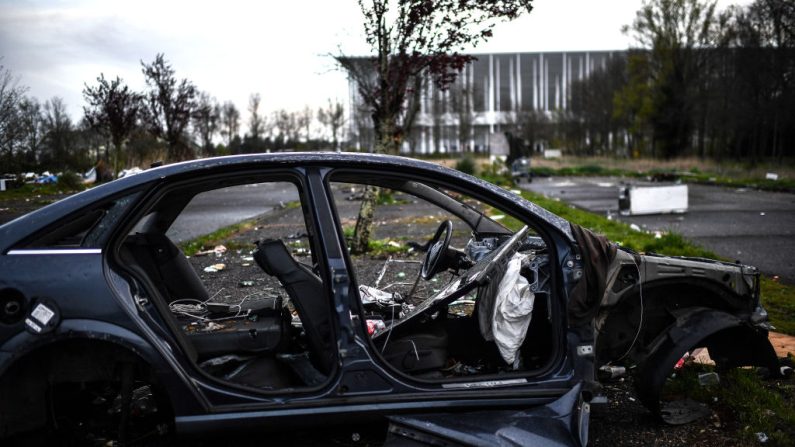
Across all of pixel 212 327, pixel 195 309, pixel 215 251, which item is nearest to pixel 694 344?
pixel 212 327

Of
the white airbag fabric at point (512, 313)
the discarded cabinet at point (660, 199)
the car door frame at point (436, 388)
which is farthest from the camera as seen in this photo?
the discarded cabinet at point (660, 199)

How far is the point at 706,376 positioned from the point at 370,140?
54.3m

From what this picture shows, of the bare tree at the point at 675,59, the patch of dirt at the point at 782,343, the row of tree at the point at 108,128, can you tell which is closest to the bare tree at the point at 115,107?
the row of tree at the point at 108,128

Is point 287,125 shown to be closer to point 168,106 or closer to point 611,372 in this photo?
point 168,106

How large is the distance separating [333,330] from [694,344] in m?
1.94

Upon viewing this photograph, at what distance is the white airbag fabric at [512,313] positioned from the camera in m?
3.20

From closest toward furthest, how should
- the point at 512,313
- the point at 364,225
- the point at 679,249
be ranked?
the point at 512,313
the point at 679,249
the point at 364,225

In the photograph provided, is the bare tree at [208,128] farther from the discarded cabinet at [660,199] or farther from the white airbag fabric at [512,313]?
the white airbag fabric at [512,313]

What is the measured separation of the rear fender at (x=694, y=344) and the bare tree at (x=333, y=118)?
50.4 meters

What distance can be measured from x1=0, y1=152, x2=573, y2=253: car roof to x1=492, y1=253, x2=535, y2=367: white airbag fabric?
0.37m

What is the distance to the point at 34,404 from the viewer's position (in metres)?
2.81

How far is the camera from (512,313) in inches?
126

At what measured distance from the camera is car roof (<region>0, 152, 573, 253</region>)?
9.38ft

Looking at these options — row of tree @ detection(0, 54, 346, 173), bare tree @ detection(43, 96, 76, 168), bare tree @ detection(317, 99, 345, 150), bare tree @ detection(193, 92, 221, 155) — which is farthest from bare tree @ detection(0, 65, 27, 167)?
bare tree @ detection(317, 99, 345, 150)
